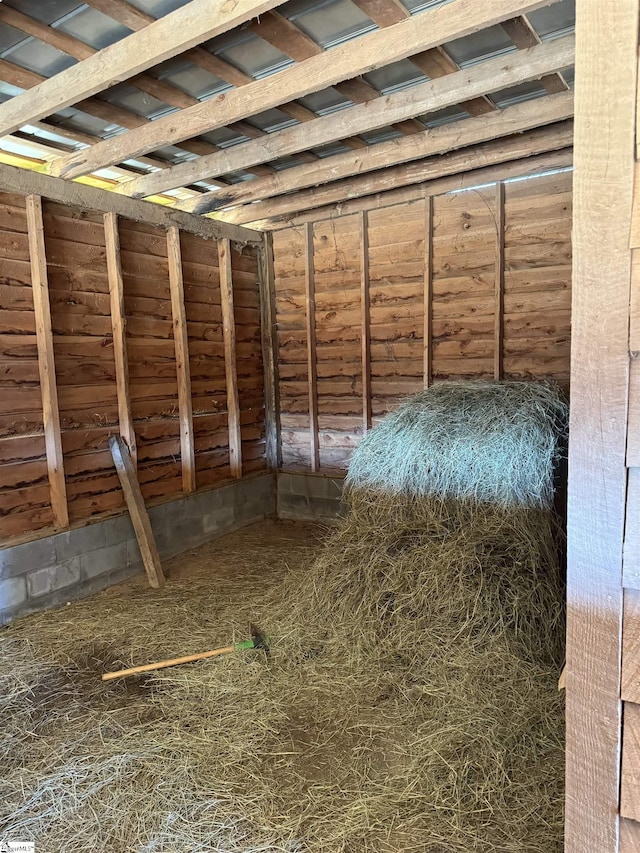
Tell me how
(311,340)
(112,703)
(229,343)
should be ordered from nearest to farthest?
(112,703), (229,343), (311,340)

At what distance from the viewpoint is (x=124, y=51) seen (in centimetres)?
227

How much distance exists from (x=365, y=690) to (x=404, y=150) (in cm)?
331

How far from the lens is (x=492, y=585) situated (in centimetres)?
249

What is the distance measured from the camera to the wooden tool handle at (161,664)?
8.67 feet

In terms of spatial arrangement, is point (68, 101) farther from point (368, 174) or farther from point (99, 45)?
point (368, 174)

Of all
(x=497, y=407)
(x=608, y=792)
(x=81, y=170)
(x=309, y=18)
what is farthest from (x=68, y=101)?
(x=608, y=792)

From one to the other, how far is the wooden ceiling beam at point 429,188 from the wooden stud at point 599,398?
11.1 feet

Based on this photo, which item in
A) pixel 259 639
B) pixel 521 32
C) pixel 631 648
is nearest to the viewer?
pixel 631 648

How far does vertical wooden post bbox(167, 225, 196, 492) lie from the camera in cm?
435

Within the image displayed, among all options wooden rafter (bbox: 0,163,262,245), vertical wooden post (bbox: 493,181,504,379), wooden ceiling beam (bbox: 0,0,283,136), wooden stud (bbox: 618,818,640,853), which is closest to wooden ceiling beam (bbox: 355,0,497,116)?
wooden ceiling beam (bbox: 0,0,283,136)

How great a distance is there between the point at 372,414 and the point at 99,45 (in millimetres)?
3256

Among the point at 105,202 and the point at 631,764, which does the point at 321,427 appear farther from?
the point at 631,764

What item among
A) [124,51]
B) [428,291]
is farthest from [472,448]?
[124,51]

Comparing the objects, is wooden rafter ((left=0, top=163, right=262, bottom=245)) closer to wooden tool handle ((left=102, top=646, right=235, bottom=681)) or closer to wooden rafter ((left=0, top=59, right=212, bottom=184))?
wooden rafter ((left=0, top=59, right=212, bottom=184))
